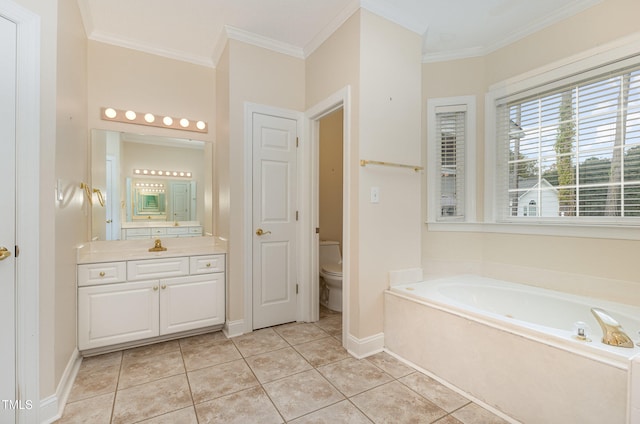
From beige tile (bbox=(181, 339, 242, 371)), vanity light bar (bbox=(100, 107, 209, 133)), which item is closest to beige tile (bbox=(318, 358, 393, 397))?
beige tile (bbox=(181, 339, 242, 371))

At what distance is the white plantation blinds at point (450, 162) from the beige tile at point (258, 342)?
189 cm

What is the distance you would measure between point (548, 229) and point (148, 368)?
3.15 metres

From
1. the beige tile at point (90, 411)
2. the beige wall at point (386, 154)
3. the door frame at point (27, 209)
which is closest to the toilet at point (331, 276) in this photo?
the beige wall at point (386, 154)

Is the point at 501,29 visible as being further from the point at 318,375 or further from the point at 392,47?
the point at 318,375

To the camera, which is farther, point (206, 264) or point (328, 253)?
point (328, 253)

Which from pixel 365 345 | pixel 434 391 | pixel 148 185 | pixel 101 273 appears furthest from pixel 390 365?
pixel 148 185

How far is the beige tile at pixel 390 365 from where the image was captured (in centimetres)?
196

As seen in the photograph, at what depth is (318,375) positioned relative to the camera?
6.32 feet

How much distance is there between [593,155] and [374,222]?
1.62 m

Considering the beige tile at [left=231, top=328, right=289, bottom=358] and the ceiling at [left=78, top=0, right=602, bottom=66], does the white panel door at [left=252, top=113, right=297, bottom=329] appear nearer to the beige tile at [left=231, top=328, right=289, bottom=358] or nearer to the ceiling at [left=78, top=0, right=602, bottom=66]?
the beige tile at [left=231, top=328, right=289, bottom=358]

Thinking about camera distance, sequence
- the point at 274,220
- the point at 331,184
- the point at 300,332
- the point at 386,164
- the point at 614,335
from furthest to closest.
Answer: the point at 331,184 → the point at 274,220 → the point at 300,332 → the point at 386,164 → the point at 614,335

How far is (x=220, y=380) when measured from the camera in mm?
1863

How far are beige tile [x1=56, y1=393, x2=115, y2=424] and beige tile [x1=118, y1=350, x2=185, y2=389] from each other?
0.45 ft

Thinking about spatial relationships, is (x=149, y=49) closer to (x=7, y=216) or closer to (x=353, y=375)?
(x=7, y=216)
